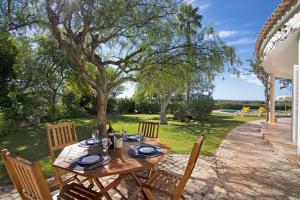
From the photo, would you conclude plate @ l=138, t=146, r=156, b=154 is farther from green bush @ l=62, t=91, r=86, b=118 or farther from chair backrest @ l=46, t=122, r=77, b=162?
green bush @ l=62, t=91, r=86, b=118

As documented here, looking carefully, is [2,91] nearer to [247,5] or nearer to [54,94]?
[54,94]

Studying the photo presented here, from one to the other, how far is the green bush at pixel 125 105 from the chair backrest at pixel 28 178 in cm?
2162

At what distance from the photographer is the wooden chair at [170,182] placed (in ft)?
9.53

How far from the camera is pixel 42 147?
7934 millimetres

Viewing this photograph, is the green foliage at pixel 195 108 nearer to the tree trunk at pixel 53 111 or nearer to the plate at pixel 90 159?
the tree trunk at pixel 53 111

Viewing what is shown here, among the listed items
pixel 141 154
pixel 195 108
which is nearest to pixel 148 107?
pixel 195 108

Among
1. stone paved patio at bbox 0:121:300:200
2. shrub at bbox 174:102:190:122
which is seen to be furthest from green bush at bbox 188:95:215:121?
stone paved patio at bbox 0:121:300:200

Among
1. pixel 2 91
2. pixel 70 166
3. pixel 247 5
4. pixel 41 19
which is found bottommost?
pixel 70 166

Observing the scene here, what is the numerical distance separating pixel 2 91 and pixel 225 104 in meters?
26.2

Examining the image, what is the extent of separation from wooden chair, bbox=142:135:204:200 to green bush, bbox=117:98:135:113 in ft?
67.8

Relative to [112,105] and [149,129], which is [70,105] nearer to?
[112,105]

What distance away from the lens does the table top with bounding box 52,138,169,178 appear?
9.31 feet

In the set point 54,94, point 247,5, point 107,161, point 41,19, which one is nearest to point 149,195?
point 107,161

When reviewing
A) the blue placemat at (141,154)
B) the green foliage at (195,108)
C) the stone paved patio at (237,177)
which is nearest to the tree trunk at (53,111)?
the green foliage at (195,108)
